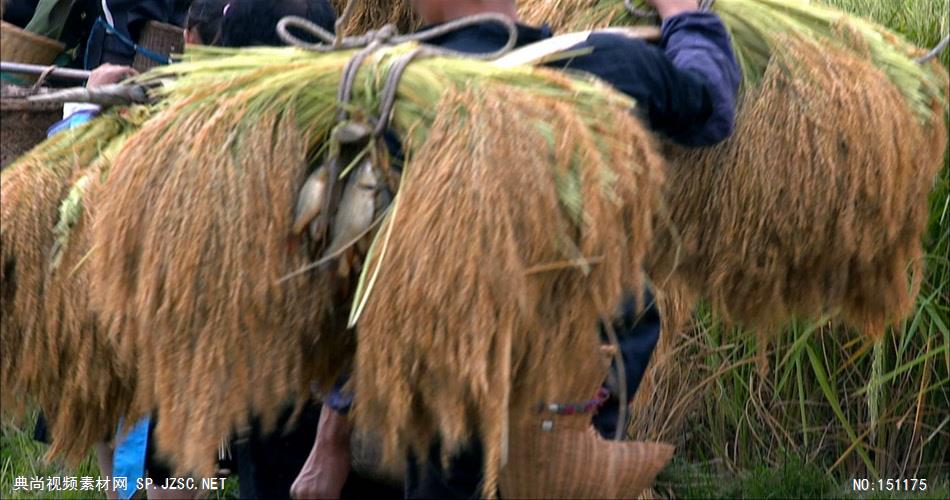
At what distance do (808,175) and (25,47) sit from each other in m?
1.77

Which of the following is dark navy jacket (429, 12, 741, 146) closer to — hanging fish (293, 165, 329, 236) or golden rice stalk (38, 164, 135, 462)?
hanging fish (293, 165, 329, 236)

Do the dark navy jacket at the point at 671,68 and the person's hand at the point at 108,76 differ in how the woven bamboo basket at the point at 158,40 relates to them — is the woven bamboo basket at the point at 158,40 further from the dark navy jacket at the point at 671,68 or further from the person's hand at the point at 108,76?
the dark navy jacket at the point at 671,68

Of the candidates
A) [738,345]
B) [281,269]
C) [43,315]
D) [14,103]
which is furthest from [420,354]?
[738,345]

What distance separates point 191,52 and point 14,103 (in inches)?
14.6

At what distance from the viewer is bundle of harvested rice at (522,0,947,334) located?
290 cm

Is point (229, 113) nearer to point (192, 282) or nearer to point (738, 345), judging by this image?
point (192, 282)

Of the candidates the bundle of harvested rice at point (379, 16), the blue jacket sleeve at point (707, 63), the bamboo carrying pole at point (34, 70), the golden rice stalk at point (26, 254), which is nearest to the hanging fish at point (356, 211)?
the golden rice stalk at point (26, 254)

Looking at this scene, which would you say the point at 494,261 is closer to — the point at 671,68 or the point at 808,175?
the point at 671,68

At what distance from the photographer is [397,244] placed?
2.30 meters

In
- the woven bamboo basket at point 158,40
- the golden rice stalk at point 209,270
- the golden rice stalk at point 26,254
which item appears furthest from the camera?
the woven bamboo basket at point 158,40

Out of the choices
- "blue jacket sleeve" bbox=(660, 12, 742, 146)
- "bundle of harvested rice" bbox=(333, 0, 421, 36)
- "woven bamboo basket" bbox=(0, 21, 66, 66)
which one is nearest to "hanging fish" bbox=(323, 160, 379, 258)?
"blue jacket sleeve" bbox=(660, 12, 742, 146)

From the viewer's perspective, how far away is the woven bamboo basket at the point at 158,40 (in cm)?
376

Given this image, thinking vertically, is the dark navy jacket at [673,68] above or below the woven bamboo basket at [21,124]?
above

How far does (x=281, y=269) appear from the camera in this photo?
240 centimetres
